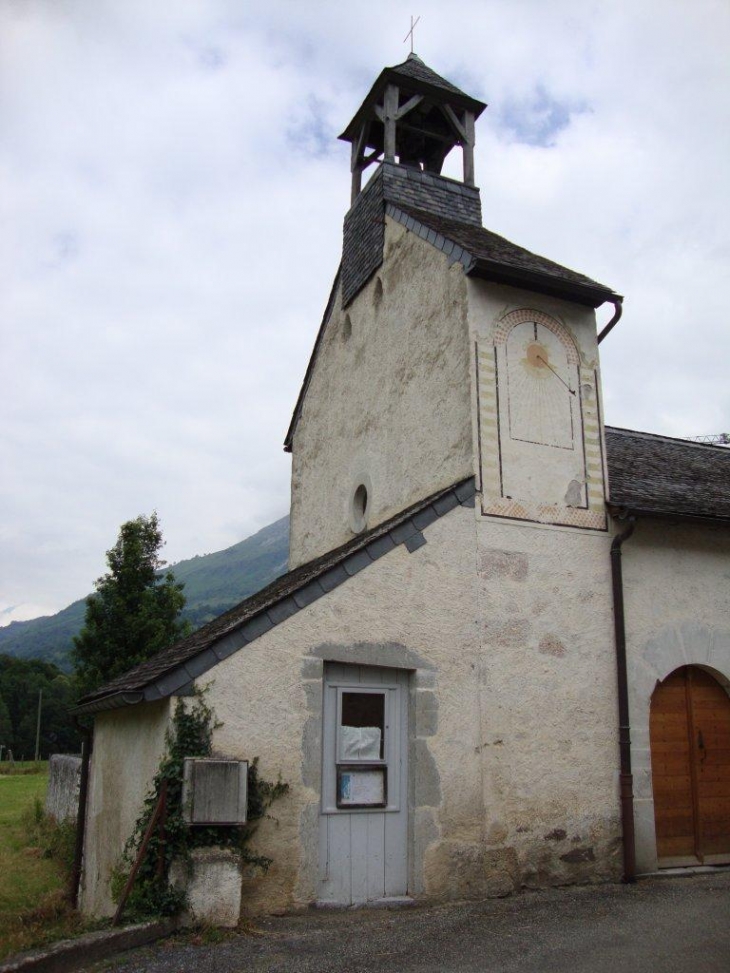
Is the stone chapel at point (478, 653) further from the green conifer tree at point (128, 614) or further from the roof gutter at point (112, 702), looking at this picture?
the green conifer tree at point (128, 614)

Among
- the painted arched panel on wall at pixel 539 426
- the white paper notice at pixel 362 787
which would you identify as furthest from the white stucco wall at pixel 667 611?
the white paper notice at pixel 362 787

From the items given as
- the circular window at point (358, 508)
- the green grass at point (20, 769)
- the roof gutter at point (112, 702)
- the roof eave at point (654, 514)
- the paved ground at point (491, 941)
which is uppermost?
the circular window at point (358, 508)

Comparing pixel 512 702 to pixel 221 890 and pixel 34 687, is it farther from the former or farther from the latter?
pixel 34 687

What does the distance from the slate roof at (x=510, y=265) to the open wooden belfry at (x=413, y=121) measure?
2.80 metres

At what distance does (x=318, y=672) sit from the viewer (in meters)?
7.76

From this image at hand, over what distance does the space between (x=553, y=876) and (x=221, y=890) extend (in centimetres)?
367

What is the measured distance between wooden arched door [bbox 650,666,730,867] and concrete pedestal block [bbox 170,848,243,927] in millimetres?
5145

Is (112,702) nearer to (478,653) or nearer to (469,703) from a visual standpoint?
(469,703)

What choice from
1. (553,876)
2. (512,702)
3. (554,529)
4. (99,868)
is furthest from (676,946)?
(99,868)

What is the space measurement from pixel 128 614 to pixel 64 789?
14.6 feet

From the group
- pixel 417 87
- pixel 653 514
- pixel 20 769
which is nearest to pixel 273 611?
pixel 653 514

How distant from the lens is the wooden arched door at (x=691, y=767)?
941 centimetres

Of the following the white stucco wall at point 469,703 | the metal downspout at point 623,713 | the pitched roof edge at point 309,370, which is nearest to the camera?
the white stucco wall at point 469,703

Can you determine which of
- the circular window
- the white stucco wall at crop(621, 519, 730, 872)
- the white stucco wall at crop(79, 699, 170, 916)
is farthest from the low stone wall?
the white stucco wall at crop(621, 519, 730, 872)
